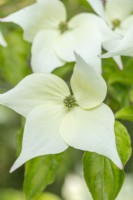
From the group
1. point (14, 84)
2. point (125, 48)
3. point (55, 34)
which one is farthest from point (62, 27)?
point (125, 48)

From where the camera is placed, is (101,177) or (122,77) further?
(122,77)

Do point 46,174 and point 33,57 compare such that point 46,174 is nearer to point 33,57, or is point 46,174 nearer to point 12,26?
point 33,57

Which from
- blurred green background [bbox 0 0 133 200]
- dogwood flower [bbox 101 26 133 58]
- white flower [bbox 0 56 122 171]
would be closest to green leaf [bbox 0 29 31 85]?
blurred green background [bbox 0 0 133 200]

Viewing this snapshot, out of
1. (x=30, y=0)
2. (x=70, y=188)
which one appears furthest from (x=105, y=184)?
(x=70, y=188)

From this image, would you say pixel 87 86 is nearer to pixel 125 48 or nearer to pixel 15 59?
pixel 125 48

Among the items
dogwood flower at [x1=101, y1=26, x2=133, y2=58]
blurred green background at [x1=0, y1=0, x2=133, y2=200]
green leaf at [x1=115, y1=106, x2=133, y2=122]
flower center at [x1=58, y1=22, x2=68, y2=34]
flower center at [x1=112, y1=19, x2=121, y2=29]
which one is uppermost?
dogwood flower at [x1=101, y1=26, x2=133, y2=58]

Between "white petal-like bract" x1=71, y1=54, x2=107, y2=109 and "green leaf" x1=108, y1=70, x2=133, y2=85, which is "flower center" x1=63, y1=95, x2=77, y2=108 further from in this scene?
"green leaf" x1=108, y1=70, x2=133, y2=85
